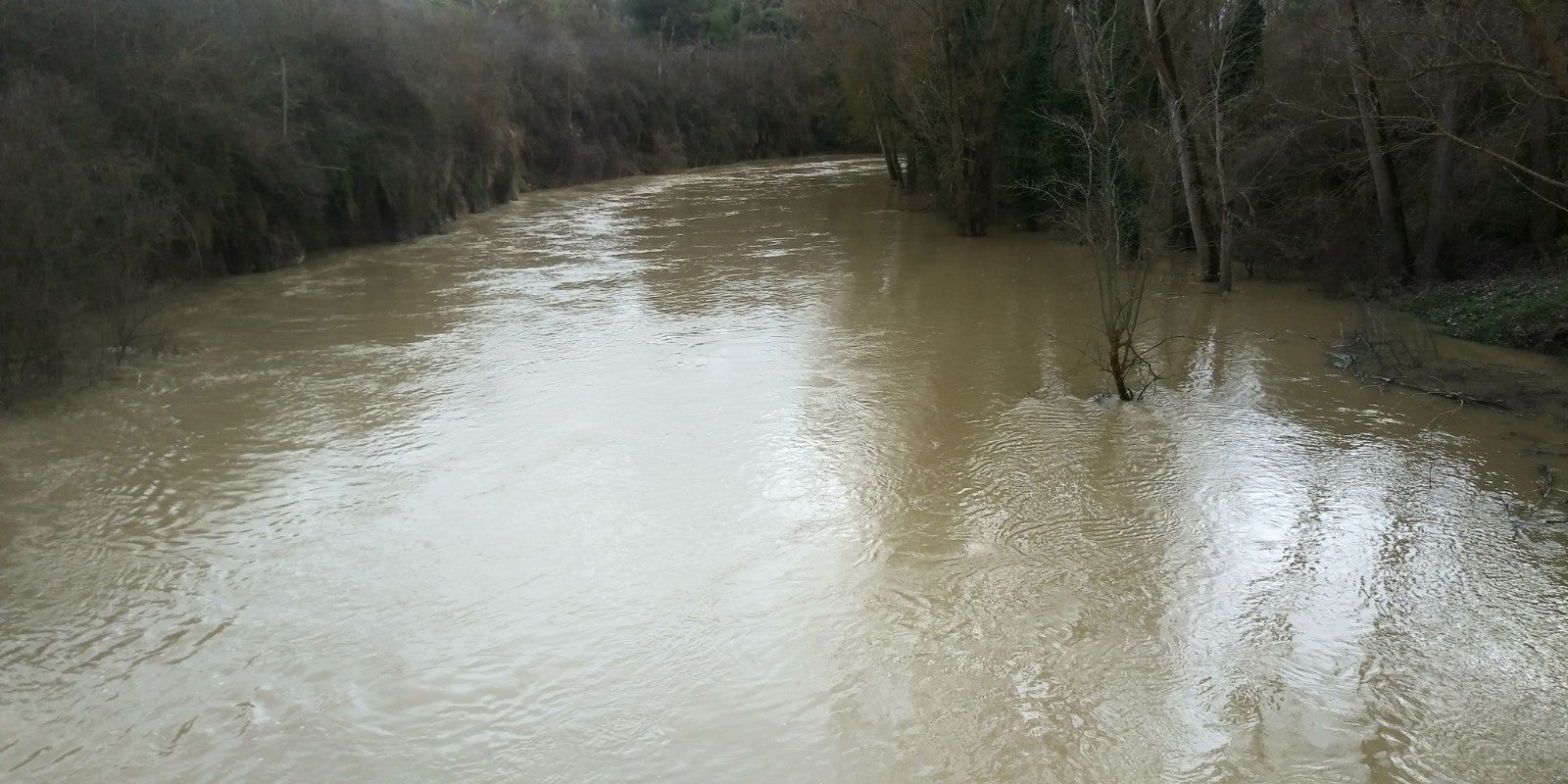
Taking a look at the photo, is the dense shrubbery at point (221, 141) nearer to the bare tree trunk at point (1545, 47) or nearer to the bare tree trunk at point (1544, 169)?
the bare tree trunk at point (1545, 47)

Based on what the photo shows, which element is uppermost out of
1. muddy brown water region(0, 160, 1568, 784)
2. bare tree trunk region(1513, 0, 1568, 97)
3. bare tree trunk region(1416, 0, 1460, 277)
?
bare tree trunk region(1513, 0, 1568, 97)

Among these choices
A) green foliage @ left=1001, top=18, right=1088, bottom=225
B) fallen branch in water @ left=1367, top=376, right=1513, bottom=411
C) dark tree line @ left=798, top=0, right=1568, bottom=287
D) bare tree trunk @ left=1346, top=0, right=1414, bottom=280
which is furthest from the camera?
green foliage @ left=1001, top=18, right=1088, bottom=225

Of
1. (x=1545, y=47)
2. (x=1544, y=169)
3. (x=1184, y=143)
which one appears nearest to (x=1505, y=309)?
(x=1544, y=169)

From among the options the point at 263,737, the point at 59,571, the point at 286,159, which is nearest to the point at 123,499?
the point at 59,571

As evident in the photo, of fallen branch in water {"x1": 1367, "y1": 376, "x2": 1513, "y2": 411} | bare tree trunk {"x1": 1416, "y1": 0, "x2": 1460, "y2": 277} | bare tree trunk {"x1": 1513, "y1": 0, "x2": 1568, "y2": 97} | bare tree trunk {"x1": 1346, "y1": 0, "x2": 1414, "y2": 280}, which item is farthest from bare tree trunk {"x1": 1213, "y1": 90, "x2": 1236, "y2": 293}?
bare tree trunk {"x1": 1513, "y1": 0, "x2": 1568, "y2": 97}

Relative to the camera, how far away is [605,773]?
558 centimetres

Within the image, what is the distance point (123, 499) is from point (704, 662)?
18.4 ft

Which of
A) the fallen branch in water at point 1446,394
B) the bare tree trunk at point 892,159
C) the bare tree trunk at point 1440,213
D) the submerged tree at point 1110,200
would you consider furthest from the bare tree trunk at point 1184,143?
the bare tree trunk at point 892,159

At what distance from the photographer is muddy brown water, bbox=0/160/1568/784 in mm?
5816

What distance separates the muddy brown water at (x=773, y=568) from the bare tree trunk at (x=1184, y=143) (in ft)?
11.4

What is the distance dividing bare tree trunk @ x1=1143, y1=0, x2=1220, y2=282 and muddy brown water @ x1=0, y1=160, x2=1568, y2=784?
3.47m

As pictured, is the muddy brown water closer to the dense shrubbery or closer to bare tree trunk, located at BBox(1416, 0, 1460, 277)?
the dense shrubbery

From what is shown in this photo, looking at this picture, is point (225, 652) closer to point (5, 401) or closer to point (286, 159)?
point (5, 401)

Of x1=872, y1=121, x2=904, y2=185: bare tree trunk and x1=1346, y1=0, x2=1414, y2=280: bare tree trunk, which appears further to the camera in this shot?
x1=872, y1=121, x2=904, y2=185: bare tree trunk
